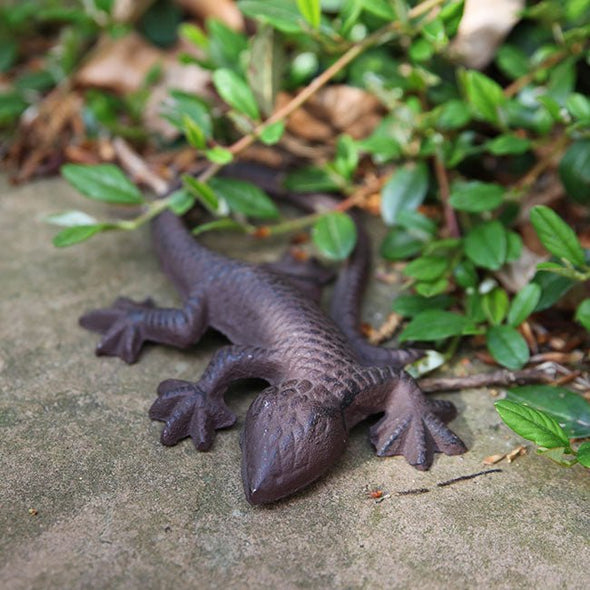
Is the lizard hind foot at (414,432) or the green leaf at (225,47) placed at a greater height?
the green leaf at (225,47)

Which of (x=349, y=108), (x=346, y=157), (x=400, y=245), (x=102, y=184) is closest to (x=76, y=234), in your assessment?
(x=102, y=184)

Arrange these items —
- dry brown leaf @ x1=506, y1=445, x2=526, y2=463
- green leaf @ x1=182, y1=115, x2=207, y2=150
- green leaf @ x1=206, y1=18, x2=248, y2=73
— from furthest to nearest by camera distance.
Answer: green leaf @ x1=206, y1=18, x2=248, y2=73 < green leaf @ x1=182, y1=115, x2=207, y2=150 < dry brown leaf @ x1=506, y1=445, x2=526, y2=463

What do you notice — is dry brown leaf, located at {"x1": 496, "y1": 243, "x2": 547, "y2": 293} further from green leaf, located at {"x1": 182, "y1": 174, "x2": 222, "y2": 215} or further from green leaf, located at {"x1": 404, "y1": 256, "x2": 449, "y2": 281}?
green leaf, located at {"x1": 182, "y1": 174, "x2": 222, "y2": 215}

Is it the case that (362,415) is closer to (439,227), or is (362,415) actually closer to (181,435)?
(181,435)

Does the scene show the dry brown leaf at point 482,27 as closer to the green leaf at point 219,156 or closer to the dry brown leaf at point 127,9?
the green leaf at point 219,156

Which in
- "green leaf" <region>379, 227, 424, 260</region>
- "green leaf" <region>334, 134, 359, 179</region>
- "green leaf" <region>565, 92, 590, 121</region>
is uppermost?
"green leaf" <region>565, 92, 590, 121</region>

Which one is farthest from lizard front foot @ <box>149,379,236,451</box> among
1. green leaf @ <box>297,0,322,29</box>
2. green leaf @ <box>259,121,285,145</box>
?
green leaf @ <box>297,0,322,29</box>

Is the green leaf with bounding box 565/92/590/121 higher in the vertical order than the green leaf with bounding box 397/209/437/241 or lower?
higher

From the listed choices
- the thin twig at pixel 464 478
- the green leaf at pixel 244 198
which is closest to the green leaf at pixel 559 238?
the thin twig at pixel 464 478
